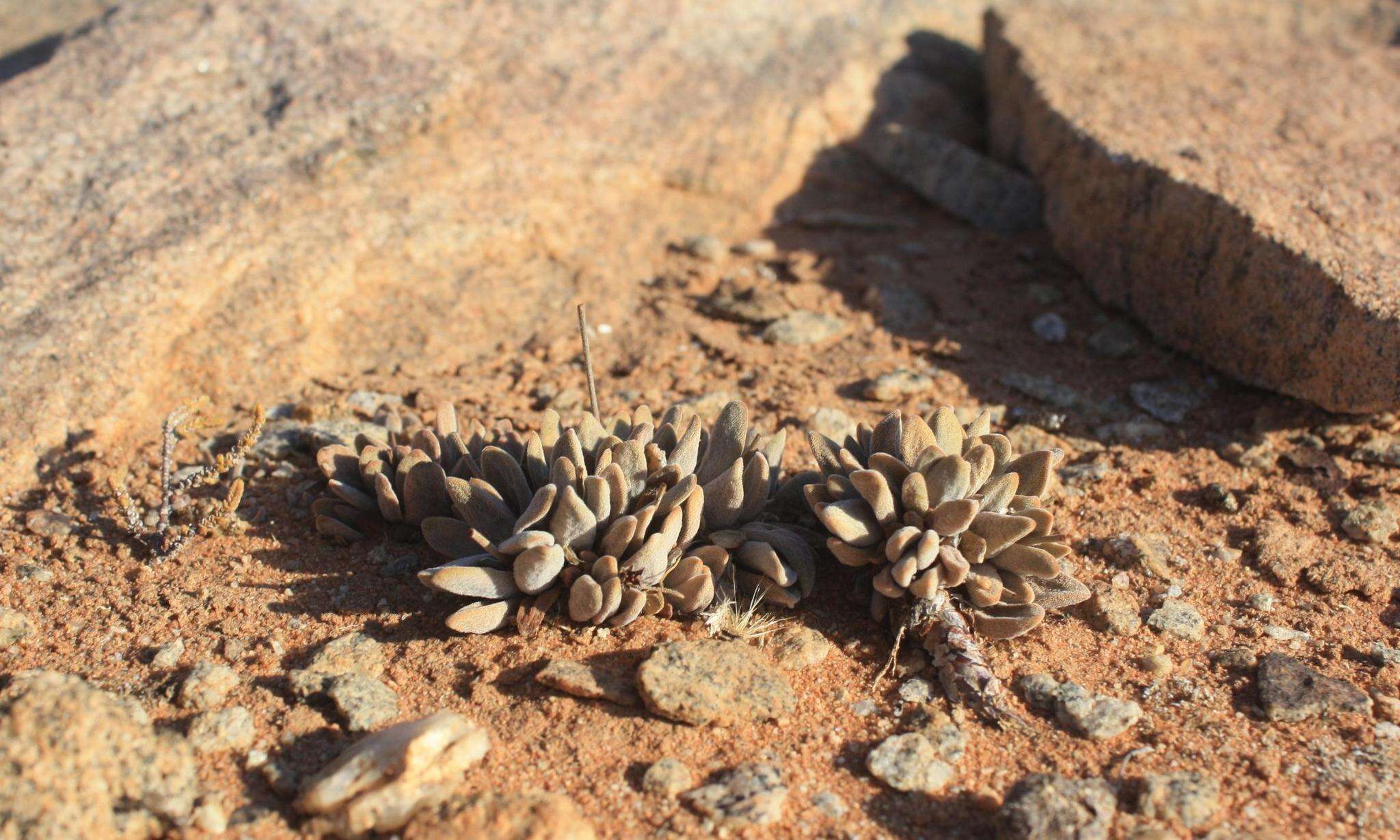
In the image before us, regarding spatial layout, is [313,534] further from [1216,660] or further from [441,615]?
[1216,660]

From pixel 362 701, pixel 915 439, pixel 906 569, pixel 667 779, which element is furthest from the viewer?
pixel 915 439

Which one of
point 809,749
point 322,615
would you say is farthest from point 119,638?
point 809,749

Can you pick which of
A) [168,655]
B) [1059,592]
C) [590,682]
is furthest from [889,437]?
[168,655]

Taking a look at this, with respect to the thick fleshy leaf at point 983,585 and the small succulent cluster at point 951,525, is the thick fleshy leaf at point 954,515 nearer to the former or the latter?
the small succulent cluster at point 951,525

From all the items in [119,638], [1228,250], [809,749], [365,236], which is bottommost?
[119,638]

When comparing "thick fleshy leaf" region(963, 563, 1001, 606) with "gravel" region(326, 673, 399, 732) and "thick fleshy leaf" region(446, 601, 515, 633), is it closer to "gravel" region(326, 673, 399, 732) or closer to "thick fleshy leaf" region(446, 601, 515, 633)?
"thick fleshy leaf" region(446, 601, 515, 633)

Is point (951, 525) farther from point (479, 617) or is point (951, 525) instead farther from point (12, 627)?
point (12, 627)
